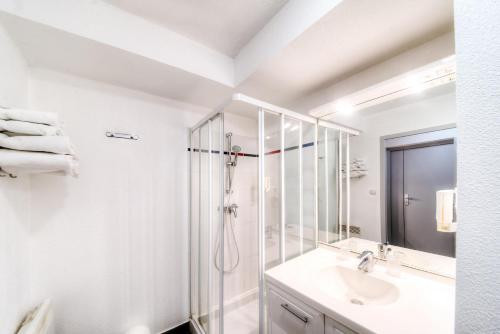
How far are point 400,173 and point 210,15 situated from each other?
1635 mm

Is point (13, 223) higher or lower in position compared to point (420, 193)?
lower

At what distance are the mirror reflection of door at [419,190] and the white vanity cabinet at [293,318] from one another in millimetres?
730

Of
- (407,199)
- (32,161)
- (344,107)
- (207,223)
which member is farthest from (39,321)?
(344,107)

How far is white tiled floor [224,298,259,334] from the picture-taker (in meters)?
1.87

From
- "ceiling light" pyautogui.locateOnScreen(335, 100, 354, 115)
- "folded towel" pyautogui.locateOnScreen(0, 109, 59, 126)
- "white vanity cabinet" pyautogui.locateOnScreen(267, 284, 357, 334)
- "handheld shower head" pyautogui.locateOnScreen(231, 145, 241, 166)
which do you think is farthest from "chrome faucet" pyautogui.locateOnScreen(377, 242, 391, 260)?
"folded towel" pyautogui.locateOnScreen(0, 109, 59, 126)

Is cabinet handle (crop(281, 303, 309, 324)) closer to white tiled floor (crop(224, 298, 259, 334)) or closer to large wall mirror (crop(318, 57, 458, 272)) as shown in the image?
large wall mirror (crop(318, 57, 458, 272))

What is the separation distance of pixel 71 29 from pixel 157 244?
66.7 inches

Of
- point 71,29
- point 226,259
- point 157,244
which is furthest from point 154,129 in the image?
point 226,259

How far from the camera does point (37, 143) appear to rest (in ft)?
3.00

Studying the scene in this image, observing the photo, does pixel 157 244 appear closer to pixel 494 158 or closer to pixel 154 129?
pixel 154 129

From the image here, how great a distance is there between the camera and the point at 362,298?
1.14 metres

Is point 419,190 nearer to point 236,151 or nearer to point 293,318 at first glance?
point 293,318

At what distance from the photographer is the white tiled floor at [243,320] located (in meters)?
1.87

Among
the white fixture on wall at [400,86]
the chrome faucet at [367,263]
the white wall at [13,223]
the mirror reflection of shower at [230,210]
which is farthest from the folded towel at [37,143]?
the chrome faucet at [367,263]
